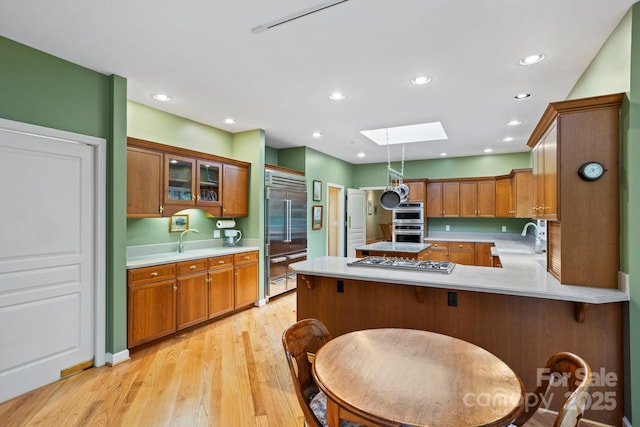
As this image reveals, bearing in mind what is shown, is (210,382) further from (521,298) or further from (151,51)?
(151,51)

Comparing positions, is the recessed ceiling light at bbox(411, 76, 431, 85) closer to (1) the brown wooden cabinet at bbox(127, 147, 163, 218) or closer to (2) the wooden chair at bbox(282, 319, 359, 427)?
(2) the wooden chair at bbox(282, 319, 359, 427)

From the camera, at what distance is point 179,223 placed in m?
4.17

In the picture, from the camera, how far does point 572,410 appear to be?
1.07 metres

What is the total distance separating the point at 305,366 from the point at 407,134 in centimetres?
451

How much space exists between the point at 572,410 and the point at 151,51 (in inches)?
129

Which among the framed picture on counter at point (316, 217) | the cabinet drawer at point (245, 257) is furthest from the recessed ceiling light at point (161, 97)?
the framed picture on counter at point (316, 217)

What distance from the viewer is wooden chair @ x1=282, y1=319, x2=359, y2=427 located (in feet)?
4.80

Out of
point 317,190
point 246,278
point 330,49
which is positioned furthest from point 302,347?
point 317,190

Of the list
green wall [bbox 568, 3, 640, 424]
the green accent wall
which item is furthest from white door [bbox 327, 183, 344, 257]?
green wall [bbox 568, 3, 640, 424]

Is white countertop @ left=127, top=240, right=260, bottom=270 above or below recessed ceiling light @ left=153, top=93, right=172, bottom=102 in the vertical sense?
below

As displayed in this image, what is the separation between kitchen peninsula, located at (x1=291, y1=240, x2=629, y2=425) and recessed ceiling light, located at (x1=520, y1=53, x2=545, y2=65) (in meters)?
1.78

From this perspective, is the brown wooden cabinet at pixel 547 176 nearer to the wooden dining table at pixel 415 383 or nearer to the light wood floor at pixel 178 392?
the wooden dining table at pixel 415 383

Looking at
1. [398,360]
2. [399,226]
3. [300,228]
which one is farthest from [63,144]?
[399,226]

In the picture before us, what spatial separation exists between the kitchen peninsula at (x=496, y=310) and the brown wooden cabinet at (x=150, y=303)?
1.50 meters
